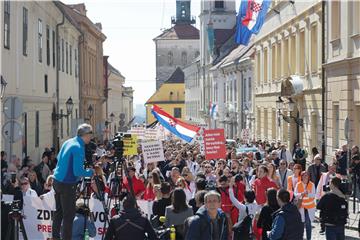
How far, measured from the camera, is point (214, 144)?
19.8 meters

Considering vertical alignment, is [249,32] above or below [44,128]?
above

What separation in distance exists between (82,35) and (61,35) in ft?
31.7

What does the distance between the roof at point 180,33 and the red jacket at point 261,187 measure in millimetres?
110595

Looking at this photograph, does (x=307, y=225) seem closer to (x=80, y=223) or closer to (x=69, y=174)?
(x=80, y=223)

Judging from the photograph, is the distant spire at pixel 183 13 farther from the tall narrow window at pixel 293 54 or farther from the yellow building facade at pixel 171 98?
the tall narrow window at pixel 293 54

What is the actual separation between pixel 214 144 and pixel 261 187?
636 cm

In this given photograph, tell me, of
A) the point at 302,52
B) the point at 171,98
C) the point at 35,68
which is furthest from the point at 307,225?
the point at 171,98

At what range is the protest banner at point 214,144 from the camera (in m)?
19.7

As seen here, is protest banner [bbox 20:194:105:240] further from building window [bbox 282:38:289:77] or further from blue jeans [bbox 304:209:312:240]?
building window [bbox 282:38:289:77]

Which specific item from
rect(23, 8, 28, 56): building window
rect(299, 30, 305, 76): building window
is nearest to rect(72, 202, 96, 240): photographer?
rect(23, 8, 28, 56): building window

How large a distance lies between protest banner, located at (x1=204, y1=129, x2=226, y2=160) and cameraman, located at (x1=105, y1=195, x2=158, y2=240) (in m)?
11.9

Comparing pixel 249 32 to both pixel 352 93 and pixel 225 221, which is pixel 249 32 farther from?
pixel 225 221

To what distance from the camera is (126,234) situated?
25.3 feet

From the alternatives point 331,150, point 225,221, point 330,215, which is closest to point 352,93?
point 331,150
